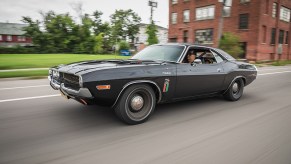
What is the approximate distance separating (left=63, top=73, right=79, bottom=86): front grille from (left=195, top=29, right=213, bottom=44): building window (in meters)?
30.2

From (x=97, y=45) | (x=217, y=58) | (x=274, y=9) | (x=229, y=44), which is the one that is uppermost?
(x=274, y=9)

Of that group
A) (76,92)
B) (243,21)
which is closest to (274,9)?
(243,21)

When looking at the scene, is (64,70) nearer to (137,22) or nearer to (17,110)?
(17,110)

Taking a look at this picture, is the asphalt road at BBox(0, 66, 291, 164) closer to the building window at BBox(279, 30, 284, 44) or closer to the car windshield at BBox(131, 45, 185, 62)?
the car windshield at BBox(131, 45, 185, 62)

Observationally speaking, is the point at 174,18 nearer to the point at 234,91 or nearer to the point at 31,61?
the point at 31,61

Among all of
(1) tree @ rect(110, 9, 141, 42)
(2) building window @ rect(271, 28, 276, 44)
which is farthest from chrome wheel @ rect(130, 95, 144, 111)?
(1) tree @ rect(110, 9, 141, 42)

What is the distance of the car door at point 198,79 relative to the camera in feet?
15.3

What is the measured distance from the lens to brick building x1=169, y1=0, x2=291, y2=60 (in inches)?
1107

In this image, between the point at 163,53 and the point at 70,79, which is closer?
the point at 70,79

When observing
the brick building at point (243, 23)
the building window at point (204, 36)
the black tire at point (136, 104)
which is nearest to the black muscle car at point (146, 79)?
the black tire at point (136, 104)

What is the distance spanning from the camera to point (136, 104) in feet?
13.4

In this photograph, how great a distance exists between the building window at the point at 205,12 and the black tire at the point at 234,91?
2749cm

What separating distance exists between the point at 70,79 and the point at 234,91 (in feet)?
14.3

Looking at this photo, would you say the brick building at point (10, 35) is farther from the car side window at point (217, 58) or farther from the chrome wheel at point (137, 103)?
the chrome wheel at point (137, 103)
